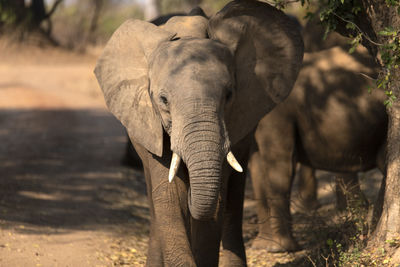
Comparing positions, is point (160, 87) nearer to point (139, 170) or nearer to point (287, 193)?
point (287, 193)

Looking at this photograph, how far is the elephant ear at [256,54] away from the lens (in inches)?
200

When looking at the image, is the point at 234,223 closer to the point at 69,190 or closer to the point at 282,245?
the point at 282,245

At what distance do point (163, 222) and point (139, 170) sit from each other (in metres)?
5.84

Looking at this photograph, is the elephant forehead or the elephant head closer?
the elephant head

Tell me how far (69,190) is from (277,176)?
3023 millimetres

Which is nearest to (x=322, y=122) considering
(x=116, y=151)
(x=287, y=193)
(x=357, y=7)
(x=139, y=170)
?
(x=287, y=193)

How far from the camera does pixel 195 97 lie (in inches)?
170

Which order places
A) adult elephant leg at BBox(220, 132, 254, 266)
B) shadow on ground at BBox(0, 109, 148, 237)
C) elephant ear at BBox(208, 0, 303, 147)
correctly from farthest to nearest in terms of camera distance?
shadow on ground at BBox(0, 109, 148, 237)
adult elephant leg at BBox(220, 132, 254, 266)
elephant ear at BBox(208, 0, 303, 147)

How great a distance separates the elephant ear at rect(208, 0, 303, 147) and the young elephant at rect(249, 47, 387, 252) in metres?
1.59

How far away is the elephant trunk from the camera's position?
4.18m

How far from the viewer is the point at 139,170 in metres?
10.6

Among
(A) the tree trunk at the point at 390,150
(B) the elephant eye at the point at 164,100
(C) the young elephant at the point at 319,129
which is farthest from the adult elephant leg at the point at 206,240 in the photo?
(C) the young elephant at the point at 319,129

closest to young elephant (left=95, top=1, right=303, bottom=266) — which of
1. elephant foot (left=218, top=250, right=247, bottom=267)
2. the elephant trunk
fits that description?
the elephant trunk

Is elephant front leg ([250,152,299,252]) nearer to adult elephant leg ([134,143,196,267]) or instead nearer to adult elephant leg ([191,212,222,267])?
adult elephant leg ([191,212,222,267])
